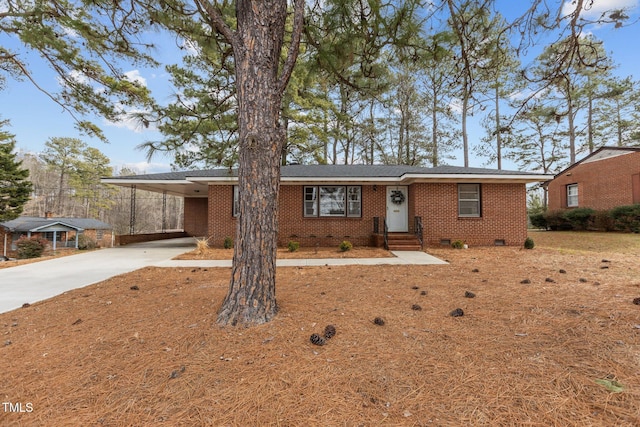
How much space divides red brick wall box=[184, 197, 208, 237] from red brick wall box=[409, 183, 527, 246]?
12.1 meters

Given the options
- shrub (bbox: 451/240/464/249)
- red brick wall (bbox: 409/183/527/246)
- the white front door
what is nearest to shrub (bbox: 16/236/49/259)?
the white front door

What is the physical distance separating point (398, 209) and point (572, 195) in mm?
13740

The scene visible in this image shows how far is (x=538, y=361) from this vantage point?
1944mm

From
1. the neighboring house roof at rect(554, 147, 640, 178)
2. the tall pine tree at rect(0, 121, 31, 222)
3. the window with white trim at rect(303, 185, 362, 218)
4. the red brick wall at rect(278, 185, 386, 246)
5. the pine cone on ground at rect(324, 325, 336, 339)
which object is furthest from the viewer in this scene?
the tall pine tree at rect(0, 121, 31, 222)

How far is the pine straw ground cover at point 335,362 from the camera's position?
1.53m

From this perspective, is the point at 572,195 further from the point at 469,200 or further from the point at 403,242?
the point at 403,242

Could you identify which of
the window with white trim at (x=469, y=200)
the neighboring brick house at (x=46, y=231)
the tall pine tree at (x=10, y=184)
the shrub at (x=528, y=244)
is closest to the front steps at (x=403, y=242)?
the window with white trim at (x=469, y=200)

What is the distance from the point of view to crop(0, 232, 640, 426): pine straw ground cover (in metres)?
1.53

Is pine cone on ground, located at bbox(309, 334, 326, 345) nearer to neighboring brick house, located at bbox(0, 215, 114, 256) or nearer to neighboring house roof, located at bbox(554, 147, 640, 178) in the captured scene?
neighboring house roof, located at bbox(554, 147, 640, 178)

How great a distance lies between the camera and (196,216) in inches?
624

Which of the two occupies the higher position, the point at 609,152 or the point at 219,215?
the point at 609,152

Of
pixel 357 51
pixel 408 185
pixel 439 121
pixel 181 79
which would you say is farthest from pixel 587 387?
pixel 439 121

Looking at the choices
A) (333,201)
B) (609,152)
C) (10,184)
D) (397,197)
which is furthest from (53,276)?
(609,152)

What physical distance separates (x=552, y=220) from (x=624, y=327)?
56.2 ft
